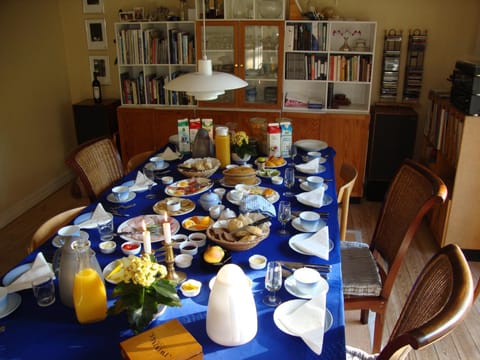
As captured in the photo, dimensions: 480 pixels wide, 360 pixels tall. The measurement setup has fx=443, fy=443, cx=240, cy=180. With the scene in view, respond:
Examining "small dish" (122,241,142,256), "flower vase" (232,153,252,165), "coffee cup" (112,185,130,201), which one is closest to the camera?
"small dish" (122,241,142,256)

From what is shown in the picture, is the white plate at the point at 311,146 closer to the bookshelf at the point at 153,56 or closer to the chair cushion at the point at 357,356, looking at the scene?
the bookshelf at the point at 153,56

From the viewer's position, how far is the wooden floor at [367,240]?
2.32 m

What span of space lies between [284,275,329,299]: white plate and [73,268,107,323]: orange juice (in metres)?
0.60

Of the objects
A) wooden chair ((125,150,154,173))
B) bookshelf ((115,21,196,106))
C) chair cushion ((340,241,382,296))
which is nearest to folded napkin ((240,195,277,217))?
chair cushion ((340,241,382,296))

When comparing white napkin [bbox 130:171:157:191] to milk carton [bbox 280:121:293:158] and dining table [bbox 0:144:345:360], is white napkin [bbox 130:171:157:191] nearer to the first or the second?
dining table [bbox 0:144:345:360]

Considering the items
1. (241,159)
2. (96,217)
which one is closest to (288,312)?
(96,217)

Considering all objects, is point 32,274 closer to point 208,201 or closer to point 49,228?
point 49,228

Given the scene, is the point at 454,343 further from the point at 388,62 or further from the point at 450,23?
the point at 450,23

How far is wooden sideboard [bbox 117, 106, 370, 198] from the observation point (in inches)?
154

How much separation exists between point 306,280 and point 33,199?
3.35 metres

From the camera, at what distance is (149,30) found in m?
4.08

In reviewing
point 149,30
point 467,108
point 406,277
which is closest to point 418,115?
point 467,108

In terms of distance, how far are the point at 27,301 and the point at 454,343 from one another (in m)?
2.10

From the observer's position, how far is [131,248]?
170cm
